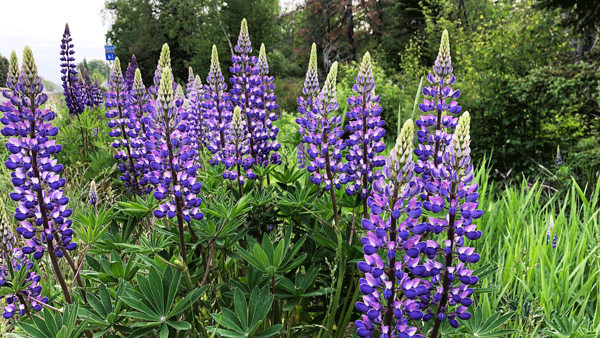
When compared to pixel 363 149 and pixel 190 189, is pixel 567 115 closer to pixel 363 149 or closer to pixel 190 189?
pixel 363 149

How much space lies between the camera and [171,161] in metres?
1.70

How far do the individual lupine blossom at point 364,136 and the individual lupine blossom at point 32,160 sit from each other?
1384 millimetres

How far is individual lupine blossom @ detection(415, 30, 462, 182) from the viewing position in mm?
2018

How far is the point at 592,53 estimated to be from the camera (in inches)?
235

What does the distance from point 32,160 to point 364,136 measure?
157 centimetres

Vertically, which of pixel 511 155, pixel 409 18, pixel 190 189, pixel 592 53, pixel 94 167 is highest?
pixel 409 18

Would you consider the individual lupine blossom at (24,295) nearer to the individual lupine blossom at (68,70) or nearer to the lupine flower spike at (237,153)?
the lupine flower spike at (237,153)

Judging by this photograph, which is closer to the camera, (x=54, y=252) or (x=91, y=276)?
(x=54, y=252)

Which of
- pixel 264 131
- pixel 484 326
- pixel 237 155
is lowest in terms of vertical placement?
pixel 484 326

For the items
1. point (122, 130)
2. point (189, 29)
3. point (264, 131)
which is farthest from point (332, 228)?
point (189, 29)

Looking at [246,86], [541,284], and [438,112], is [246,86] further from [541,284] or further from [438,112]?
[541,284]

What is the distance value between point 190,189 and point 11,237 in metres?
0.99

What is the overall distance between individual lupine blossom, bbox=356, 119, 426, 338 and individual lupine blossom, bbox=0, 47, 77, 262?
1.28 m

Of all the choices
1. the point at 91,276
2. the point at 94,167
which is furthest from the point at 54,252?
the point at 94,167
